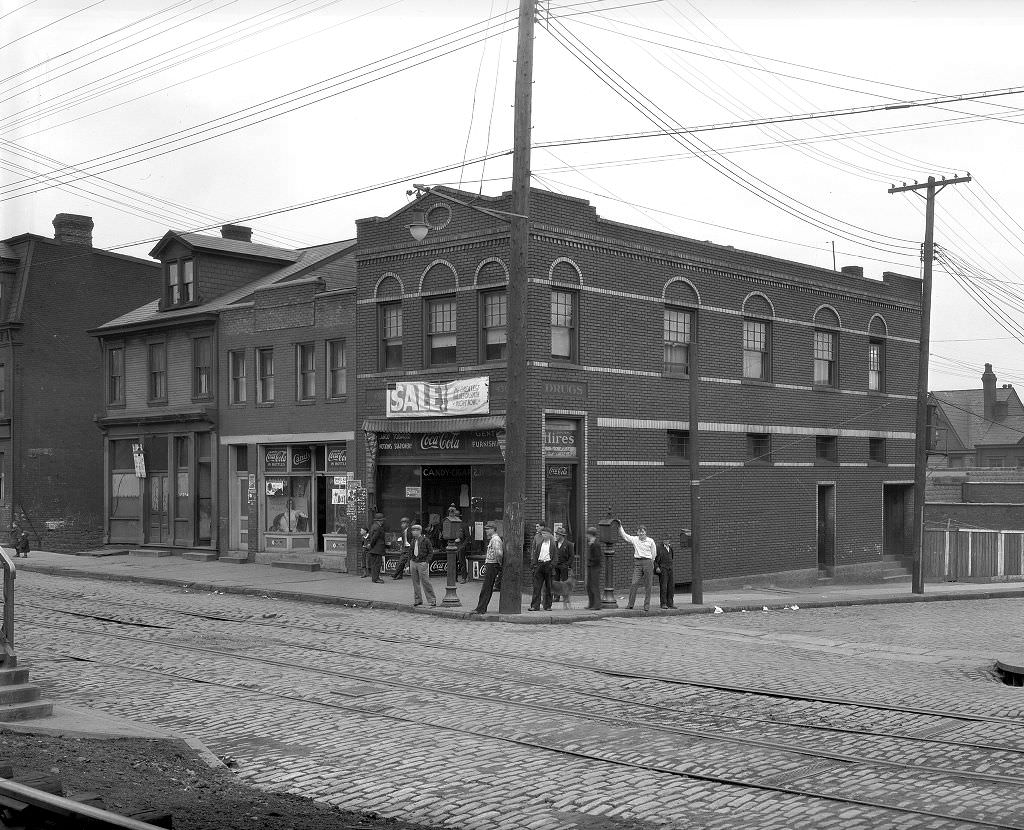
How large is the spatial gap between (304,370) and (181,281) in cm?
756

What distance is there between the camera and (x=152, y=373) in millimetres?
35500

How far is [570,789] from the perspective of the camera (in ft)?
29.2

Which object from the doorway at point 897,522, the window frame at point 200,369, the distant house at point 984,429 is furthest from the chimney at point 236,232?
the distant house at point 984,429

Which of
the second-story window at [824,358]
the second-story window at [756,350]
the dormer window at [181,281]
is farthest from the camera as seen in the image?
the dormer window at [181,281]

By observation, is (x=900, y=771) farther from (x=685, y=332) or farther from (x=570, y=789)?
(x=685, y=332)

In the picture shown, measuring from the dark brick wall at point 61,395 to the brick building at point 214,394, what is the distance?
428 cm

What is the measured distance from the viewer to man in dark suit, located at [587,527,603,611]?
22125mm

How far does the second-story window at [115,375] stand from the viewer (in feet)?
120

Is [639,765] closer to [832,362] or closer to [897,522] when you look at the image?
[832,362]

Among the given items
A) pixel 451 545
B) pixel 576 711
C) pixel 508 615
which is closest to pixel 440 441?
pixel 451 545

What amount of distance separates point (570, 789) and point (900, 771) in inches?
115

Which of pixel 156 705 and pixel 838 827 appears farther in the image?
pixel 156 705

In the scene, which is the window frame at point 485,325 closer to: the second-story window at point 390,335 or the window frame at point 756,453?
the second-story window at point 390,335

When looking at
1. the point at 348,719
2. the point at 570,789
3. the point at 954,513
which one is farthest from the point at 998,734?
the point at 954,513
